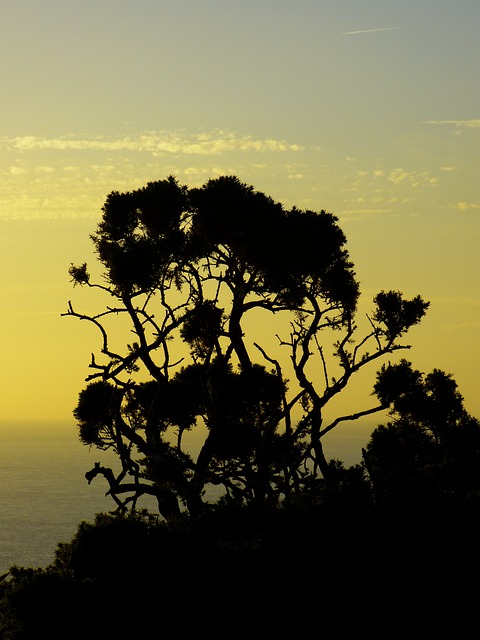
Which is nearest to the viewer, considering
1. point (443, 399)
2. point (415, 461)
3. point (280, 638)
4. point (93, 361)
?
point (280, 638)

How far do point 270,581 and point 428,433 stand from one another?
20.1 metres

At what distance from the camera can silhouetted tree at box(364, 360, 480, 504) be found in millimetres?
31938

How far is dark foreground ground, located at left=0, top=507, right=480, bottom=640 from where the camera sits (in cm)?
1900

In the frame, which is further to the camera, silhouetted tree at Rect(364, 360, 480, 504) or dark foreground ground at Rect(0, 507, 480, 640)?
silhouetted tree at Rect(364, 360, 480, 504)

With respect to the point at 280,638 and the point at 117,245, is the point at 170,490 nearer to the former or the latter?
the point at 117,245

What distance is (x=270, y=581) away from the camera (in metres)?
20.2

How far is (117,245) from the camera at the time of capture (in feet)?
105

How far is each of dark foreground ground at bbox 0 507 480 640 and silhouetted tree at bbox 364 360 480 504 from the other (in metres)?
9.15

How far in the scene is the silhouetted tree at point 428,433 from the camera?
31.9 meters

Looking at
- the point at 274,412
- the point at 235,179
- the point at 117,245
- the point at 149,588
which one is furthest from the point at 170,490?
the point at 149,588

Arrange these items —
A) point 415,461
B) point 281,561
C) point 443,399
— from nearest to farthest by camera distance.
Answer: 1. point 281,561
2. point 415,461
3. point 443,399

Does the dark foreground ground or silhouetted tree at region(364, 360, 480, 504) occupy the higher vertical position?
silhouetted tree at region(364, 360, 480, 504)

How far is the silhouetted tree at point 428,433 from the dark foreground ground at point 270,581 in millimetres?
9153

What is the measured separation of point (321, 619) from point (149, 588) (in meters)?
3.35
